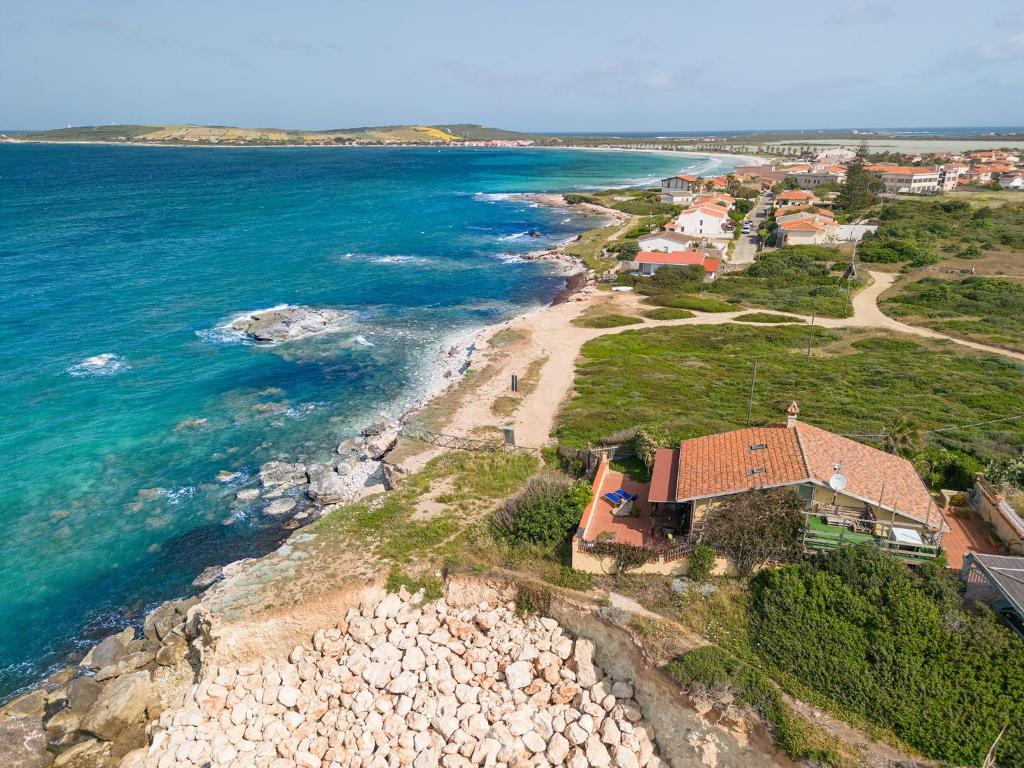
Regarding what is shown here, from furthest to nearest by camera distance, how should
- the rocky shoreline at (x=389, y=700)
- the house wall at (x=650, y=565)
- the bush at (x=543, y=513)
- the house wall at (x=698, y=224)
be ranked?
1. the house wall at (x=698, y=224)
2. the bush at (x=543, y=513)
3. the house wall at (x=650, y=565)
4. the rocky shoreline at (x=389, y=700)

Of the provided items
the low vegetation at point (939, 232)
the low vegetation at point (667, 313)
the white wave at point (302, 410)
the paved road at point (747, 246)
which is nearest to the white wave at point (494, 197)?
the paved road at point (747, 246)

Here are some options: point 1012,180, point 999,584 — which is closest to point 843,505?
point 999,584

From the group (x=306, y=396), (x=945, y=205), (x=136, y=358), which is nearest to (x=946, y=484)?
(x=306, y=396)

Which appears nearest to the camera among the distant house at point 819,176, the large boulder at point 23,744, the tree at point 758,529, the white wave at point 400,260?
the large boulder at point 23,744

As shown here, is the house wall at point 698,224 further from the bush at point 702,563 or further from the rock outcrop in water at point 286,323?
the bush at point 702,563

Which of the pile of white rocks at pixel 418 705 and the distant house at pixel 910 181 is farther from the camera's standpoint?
the distant house at pixel 910 181

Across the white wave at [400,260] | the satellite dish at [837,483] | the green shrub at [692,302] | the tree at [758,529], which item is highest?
the satellite dish at [837,483]

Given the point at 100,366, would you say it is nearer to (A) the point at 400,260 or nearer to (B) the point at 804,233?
(A) the point at 400,260

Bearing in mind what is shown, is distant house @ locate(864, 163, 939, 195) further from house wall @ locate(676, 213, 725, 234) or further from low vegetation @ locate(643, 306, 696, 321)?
low vegetation @ locate(643, 306, 696, 321)
